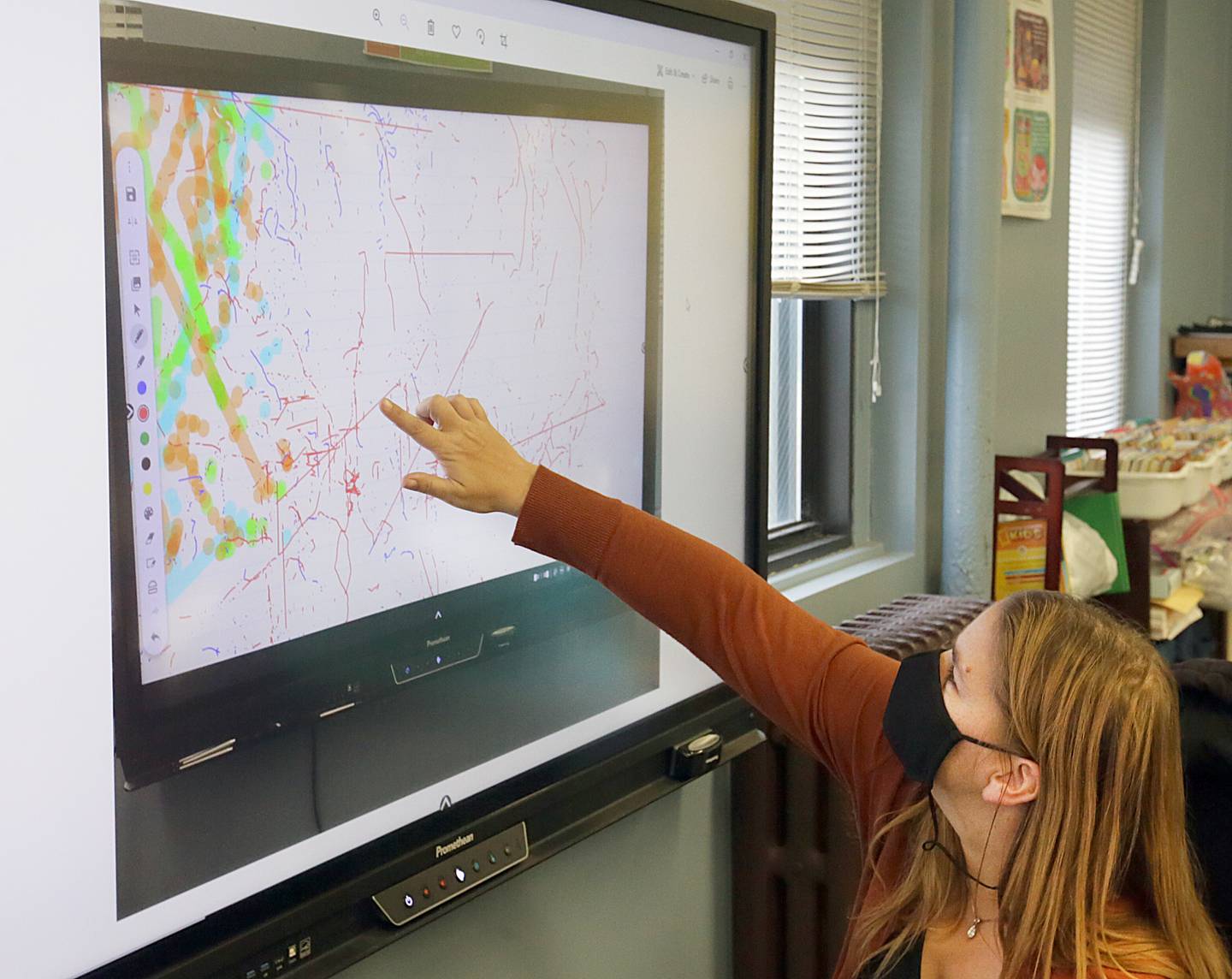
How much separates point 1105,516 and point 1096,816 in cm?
188

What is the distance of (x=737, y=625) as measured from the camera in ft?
4.53

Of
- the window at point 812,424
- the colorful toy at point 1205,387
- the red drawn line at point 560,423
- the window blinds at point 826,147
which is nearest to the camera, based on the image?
the red drawn line at point 560,423

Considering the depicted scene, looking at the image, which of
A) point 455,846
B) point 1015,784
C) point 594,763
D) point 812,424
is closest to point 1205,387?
point 812,424

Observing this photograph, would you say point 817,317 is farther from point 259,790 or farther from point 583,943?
point 259,790

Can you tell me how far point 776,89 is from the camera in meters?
2.13

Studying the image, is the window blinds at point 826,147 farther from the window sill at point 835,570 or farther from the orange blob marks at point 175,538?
the orange blob marks at point 175,538

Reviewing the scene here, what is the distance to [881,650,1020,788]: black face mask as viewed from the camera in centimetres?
120

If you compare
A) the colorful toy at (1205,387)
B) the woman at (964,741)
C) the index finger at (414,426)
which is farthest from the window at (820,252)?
the colorful toy at (1205,387)

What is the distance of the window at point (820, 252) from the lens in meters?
2.18

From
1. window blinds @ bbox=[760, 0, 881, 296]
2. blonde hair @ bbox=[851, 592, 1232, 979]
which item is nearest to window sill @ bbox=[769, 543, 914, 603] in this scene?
window blinds @ bbox=[760, 0, 881, 296]

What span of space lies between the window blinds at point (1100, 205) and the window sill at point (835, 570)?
136 centimetres

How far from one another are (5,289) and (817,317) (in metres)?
1.78

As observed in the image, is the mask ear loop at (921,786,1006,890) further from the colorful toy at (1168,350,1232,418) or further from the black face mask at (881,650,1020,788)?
the colorful toy at (1168,350,1232,418)

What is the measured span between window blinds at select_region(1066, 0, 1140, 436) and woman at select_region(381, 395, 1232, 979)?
247 cm
